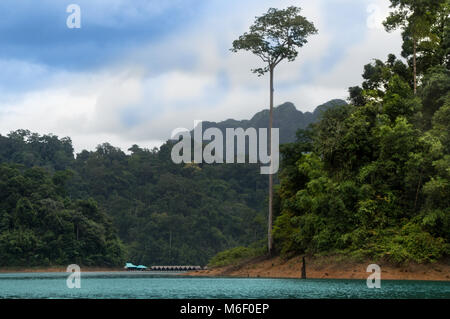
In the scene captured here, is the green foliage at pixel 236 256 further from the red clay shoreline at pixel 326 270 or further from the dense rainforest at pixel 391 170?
the dense rainforest at pixel 391 170

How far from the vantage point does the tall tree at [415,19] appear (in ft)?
144

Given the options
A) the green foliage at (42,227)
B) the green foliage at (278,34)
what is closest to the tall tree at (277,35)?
the green foliage at (278,34)

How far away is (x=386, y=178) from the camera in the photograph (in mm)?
39969

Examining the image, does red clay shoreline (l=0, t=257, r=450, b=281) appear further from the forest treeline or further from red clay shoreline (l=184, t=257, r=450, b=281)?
the forest treeline

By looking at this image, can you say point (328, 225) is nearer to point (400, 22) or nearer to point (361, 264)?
point (361, 264)

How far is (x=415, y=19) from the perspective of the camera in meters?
44.3

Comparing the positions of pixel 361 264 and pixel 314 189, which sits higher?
pixel 314 189

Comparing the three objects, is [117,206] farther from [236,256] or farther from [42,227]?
[236,256]

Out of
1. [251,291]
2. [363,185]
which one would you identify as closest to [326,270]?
[363,185]

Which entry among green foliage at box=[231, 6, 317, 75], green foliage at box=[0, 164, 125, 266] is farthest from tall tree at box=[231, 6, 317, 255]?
green foliage at box=[0, 164, 125, 266]

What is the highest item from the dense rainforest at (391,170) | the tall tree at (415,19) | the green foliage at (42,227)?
the tall tree at (415,19)

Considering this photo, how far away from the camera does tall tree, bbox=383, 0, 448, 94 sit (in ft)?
144

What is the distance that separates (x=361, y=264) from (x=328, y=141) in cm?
841
